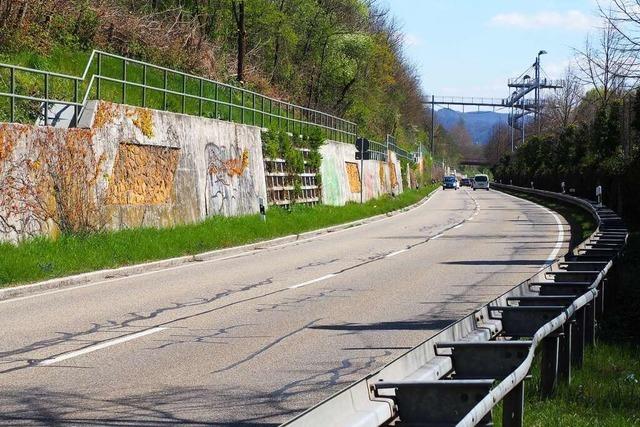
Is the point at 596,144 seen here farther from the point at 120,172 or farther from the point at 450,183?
the point at 450,183

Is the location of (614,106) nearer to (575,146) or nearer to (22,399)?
(575,146)

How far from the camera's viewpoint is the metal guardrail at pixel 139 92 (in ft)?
75.8

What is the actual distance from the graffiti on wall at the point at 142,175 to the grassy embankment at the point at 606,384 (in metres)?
12.7

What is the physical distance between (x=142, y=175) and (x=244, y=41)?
3110 centimetres

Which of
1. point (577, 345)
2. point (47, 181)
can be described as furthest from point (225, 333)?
point (47, 181)

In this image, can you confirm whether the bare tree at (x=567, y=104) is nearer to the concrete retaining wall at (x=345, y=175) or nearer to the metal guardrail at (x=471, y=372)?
the concrete retaining wall at (x=345, y=175)

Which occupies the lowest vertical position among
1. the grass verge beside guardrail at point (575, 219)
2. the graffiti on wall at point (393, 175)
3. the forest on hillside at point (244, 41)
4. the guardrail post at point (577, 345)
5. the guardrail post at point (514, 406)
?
the grass verge beside guardrail at point (575, 219)

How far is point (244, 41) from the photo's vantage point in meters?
55.9

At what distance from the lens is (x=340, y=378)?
9.43 meters

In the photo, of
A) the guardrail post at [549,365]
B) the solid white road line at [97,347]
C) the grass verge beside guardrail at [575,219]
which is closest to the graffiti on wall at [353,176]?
the grass verge beside guardrail at [575,219]

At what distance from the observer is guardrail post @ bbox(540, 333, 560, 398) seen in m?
8.06

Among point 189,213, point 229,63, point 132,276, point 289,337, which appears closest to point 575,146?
point 229,63

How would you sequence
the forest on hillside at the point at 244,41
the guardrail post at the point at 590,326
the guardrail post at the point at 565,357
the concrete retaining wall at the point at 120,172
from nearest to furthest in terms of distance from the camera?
the guardrail post at the point at 565,357 → the guardrail post at the point at 590,326 → the concrete retaining wall at the point at 120,172 → the forest on hillside at the point at 244,41

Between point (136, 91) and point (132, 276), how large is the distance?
17.5 meters
